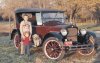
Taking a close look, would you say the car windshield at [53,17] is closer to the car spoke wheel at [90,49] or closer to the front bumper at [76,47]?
the car spoke wheel at [90,49]

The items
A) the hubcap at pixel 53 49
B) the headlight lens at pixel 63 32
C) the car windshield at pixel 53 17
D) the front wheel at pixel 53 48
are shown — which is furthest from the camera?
the car windshield at pixel 53 17

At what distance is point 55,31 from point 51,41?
2.32 feet

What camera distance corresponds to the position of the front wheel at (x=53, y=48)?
10.0 meters

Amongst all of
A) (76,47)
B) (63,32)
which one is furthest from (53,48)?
(76,47)

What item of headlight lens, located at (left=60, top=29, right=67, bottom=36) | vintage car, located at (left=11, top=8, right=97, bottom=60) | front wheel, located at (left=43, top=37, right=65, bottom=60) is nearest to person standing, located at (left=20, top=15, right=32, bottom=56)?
vintage car, located at (left=11, top=8, right=97, bottom=60)

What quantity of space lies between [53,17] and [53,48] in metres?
2.19

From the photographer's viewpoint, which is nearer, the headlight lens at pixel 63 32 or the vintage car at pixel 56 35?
the vintage car at pixel 56 35

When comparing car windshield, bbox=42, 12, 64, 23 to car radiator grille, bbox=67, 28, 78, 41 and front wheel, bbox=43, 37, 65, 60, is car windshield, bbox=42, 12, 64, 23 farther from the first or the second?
front wheel, bbox=43, 37, 65, 60

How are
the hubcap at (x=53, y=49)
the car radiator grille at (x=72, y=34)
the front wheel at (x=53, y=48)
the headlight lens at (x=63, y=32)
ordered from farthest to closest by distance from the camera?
the car radiator grille at (x=72, y=34) → the headlight lens at (x=63, y=32) → the hubcap at (x=53, y=49) → the front wheel at (x=53, y=48)

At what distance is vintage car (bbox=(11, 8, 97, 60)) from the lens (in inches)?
402

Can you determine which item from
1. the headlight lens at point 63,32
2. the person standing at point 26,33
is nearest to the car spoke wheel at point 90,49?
the headlight lens at point 63,32

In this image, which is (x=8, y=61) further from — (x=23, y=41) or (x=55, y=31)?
(x=55, y=31)

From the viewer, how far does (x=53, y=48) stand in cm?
1030

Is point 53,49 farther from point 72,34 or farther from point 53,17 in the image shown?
point 53,17
